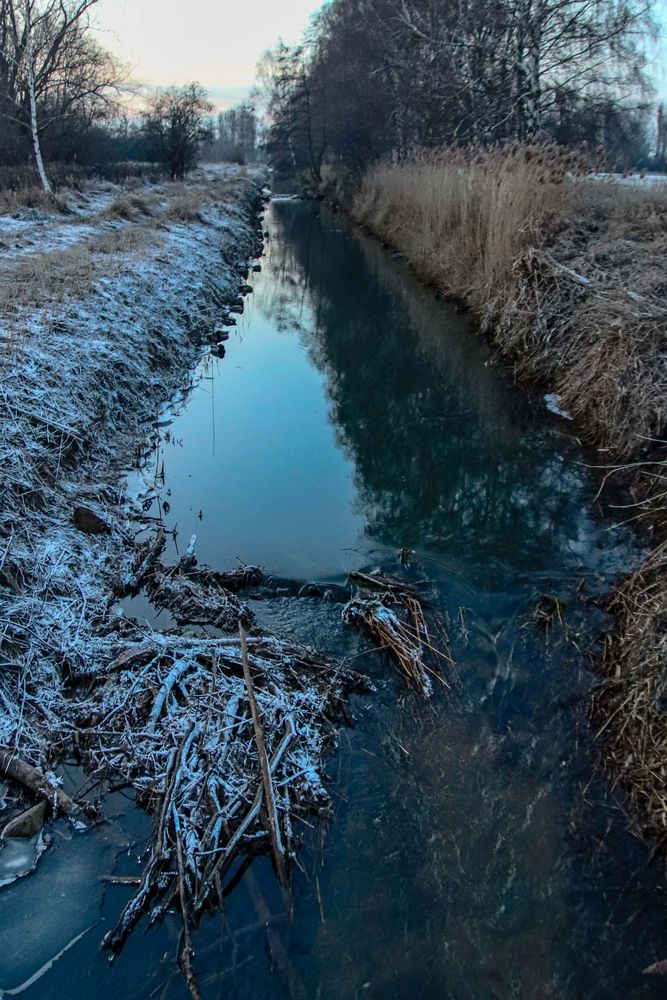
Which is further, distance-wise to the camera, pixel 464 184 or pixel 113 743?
pixel 464 184

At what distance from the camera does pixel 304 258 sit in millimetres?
15961

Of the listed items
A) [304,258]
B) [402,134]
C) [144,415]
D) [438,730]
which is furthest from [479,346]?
[402,134]

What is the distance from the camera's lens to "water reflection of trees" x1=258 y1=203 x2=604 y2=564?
15.8 feet

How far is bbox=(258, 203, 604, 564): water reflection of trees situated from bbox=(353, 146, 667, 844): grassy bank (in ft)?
1.39

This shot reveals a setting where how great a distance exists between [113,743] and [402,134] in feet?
66.2

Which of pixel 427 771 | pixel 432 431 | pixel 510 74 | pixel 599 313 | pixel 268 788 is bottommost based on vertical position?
pixel 427 771

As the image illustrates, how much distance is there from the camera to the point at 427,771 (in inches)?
115

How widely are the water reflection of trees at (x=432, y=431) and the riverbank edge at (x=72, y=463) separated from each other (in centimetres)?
179

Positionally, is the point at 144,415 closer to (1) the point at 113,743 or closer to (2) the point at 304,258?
(1) the point at 113,743

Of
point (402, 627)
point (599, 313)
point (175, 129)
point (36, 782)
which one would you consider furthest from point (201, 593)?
point (175, 129)

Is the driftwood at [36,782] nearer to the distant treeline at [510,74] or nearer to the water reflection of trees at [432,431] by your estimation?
the water reflection of trees at [432,431]

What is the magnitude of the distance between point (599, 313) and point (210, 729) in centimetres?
531

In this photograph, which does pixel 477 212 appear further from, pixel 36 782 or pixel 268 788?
pixel 36 782

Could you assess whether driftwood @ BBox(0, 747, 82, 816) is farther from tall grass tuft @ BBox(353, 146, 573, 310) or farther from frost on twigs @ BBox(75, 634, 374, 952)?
tall grass tuft @ BBox(353, 146, 573, 310)
